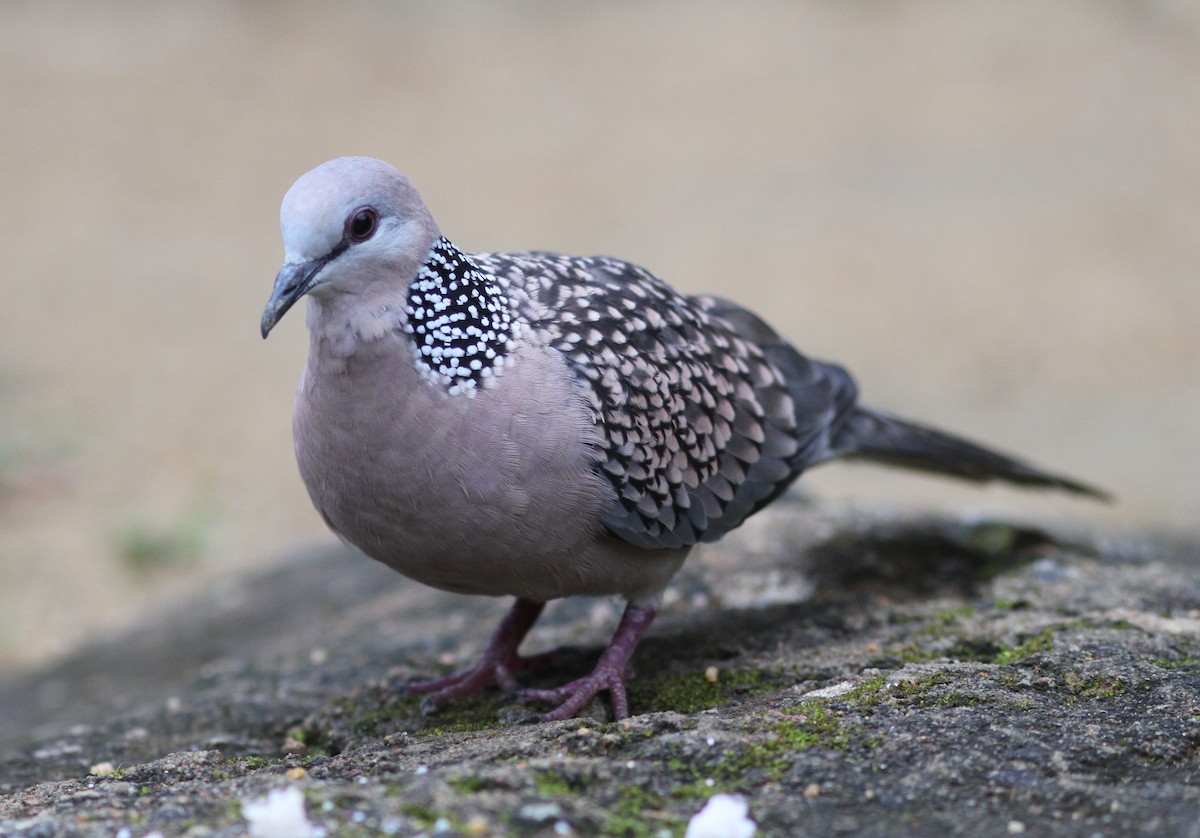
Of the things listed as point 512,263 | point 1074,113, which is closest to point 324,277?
point 512,263

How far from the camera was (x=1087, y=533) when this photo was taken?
19.4ft

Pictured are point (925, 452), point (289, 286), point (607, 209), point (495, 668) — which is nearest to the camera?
point (289, 286)

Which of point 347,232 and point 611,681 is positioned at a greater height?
point 347,232

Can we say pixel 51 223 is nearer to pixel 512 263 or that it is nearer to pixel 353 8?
pixel 353 8

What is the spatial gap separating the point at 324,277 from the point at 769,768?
5.37 feet

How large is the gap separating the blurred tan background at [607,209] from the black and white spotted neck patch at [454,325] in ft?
13.7

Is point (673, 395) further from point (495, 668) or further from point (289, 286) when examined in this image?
point (289, 286)

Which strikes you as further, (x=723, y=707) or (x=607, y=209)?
(x=607, y=209)

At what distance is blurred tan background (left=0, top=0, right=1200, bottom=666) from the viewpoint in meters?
9.07

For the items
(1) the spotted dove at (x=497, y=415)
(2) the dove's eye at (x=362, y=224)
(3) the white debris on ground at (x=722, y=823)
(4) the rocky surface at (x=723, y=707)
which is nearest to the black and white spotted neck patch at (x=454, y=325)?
(1) the spotted dove at (x=497, y=415)

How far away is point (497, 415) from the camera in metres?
3.40

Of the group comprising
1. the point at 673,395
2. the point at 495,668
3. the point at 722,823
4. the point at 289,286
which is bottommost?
the point at 495,668

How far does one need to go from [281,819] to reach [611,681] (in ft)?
5.10

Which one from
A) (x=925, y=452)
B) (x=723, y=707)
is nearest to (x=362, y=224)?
(x=723, y=707)
